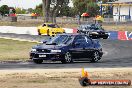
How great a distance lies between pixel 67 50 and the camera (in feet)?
76.5

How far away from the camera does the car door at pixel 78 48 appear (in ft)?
78.0

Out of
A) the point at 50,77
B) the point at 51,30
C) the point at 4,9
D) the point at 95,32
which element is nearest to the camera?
the point at 50,77

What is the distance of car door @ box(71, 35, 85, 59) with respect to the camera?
78.0ft

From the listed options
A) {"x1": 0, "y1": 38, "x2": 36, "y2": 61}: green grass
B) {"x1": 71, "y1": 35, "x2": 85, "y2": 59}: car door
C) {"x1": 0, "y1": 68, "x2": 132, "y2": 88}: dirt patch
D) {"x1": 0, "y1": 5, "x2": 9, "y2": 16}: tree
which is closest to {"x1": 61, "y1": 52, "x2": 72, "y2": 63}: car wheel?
{"x1": 71, "y1": 35, "x2": 85, "y2": 59}: car door

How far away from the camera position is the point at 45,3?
290ft

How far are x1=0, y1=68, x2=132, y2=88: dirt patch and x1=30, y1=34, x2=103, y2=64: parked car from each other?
3871 mm

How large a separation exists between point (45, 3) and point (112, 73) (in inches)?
2777

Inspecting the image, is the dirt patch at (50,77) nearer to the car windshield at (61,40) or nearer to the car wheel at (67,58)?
the car wheel at (67,58)

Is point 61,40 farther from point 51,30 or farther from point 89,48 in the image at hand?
point 51,30

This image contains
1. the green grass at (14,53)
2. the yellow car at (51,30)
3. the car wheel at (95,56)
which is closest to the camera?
the car wheel at (95,56)

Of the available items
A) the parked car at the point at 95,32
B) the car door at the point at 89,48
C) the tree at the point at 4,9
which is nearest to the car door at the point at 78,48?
the car door at the point at 89,48

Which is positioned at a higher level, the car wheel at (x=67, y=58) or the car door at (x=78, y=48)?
the car door at (x=78, y=48)

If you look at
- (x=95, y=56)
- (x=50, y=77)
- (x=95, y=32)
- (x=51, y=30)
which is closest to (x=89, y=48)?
(x=95, y=56)

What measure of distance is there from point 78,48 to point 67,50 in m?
0.88
